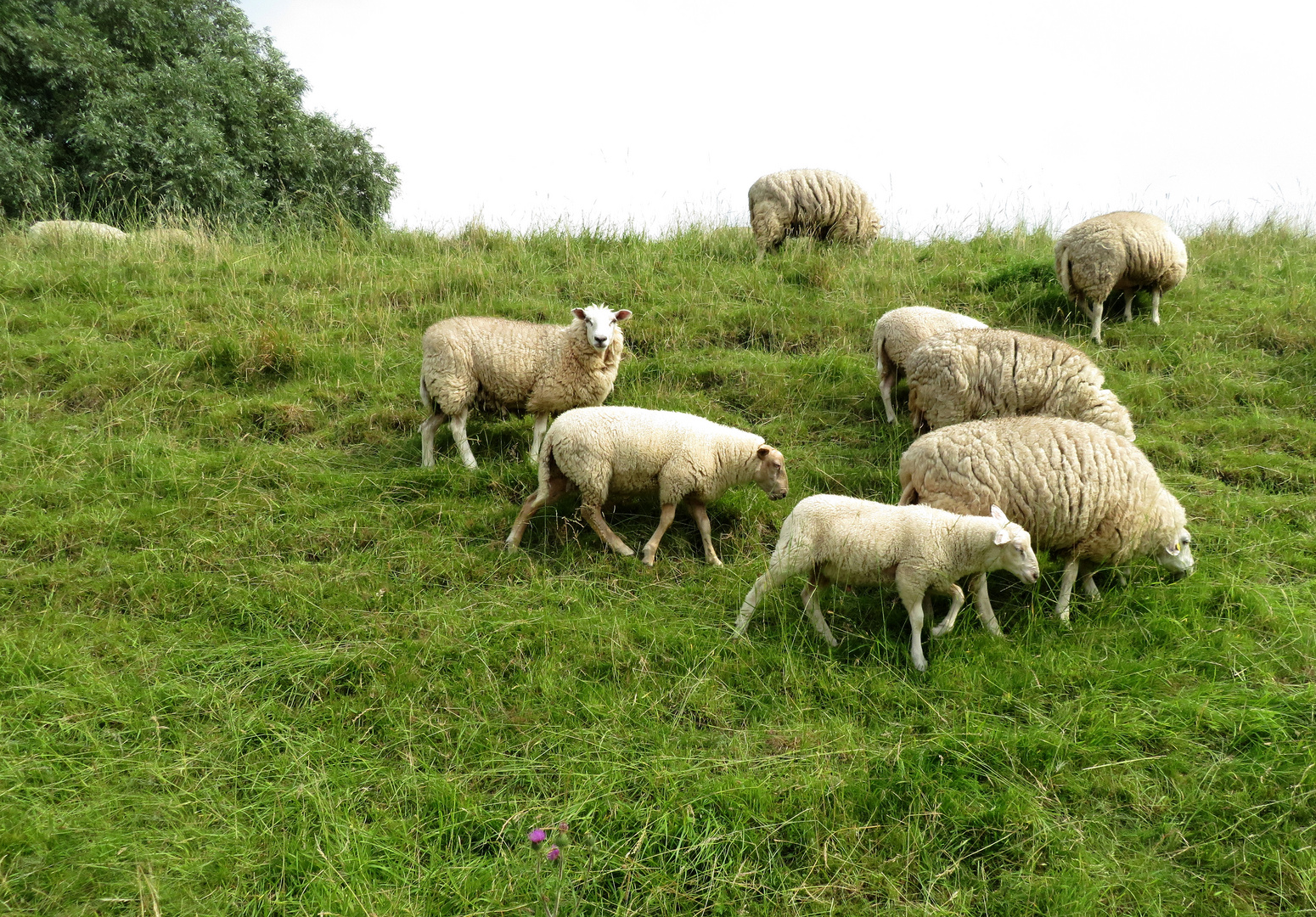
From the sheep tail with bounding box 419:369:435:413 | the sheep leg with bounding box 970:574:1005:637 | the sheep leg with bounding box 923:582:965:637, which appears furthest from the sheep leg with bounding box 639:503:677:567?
the sheep tail with bounding box 419:369:435:413

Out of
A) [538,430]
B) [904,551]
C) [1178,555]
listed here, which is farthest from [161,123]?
[1178,555]

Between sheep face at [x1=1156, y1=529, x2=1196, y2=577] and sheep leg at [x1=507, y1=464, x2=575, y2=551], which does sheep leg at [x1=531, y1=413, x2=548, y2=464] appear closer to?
sheep leg at [x1=507, y1=464, x2=575, y2=551]

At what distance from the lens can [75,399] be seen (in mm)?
8344

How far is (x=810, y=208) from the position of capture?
12008 millimetres

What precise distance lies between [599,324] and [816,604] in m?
3.16

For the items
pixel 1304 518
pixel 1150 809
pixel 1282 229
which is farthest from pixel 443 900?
pixel 1282 229

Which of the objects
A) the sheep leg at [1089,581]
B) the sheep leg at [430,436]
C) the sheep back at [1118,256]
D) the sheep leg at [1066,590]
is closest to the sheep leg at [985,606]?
the sheep leg at [1066,590]

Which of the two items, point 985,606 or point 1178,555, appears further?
point 1178,555

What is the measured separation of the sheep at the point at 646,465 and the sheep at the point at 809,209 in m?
5.98

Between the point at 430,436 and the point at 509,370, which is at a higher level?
the point at 509,370

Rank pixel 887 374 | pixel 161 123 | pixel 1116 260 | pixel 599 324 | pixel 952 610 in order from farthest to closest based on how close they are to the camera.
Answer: pixel 161 123 → pixel 1116 260 → pixel 887 374 → pixel 599 324 → pixel 952 610

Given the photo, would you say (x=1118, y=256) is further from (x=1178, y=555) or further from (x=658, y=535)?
(x=658, y=535)

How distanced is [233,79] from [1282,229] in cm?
1898

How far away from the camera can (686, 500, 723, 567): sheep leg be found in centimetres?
630
